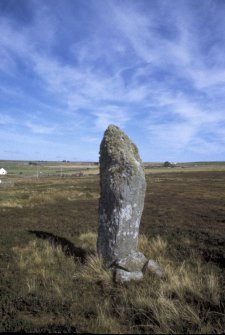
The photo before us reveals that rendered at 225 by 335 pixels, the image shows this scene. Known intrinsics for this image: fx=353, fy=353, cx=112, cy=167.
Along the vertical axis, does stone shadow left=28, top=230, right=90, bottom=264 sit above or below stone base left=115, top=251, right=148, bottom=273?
below

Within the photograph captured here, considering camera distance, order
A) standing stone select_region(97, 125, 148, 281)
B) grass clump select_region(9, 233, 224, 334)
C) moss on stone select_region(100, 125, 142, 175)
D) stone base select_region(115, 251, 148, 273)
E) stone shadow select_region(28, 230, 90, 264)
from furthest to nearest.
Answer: stone shadow select_region(28, 230, 90, 264)
moss on stone select_region(100, 125, 142, 175)
standing stone select_region(97, 125, 148, 281)
stone base select_region(115, 251, 148, 273)
grass clump select_region(9, 233, 224, 334)

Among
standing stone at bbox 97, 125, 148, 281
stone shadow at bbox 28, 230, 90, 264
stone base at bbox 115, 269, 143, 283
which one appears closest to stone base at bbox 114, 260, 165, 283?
Answer: stone base at bbox 115, 269, 143, 283

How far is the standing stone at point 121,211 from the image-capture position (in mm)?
8680

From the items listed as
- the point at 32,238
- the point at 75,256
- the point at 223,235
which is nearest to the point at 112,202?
the point at 75,256

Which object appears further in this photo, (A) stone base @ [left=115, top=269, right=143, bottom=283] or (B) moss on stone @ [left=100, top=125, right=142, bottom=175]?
(B) moss on stone @ [left=100, top=125, right=142, bottom=175]

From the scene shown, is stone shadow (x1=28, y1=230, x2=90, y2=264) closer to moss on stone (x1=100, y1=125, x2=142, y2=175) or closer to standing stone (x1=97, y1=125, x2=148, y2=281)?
standing stone (x1=97, y1=125, x2=148, y2=281)

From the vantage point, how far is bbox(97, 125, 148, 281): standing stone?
8.68 m

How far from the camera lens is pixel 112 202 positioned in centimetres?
896

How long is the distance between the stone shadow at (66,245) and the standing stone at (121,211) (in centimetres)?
100

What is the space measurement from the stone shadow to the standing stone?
1001 mm

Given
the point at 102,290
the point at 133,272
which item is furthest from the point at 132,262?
the point at 102,290

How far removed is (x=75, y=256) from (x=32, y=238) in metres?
3.41

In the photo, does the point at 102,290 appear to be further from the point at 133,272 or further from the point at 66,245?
the point at 66,245

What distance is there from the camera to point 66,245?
11.4m
